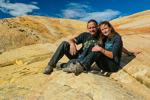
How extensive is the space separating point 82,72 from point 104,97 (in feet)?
2.95

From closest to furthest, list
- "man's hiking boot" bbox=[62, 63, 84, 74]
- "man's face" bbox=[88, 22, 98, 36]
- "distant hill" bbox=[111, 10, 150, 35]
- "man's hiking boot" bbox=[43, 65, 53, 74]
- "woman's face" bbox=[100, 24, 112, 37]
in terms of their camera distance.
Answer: "man's hiking boot" bbox=[62, 63, 84, 74], "woman's face" bbox=[100, 24, 112, 37], "man's hiking boot" bbox=[43, 65, 53, 74], "man's face" bbox=[88, 22, 98, 36], "distant hill" bbox=[111, 10, 150, 35]

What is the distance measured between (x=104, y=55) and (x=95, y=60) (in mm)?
273

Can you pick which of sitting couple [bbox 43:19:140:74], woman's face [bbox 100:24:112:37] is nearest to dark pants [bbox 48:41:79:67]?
sitting couple [bbox 43:19:140:74]

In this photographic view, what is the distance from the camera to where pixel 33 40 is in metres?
14.3

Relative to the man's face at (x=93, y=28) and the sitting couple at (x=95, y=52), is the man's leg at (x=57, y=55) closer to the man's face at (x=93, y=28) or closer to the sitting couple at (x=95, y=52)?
the sitting couple at (x=95, y=52)

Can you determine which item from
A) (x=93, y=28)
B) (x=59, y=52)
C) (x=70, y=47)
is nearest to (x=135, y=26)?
(x=93, y=28)

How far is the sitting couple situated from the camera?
7.32 feet

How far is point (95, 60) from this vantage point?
7.61ft

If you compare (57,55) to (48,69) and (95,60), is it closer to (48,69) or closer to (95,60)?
(48,69)

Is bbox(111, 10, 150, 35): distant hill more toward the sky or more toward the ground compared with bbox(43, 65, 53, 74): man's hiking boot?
more toward the sky

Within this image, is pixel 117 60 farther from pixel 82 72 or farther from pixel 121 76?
pixel 82 72

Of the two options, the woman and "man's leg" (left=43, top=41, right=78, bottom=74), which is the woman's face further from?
"man's leg" (left=43, top=41, right=78, bottom=74)

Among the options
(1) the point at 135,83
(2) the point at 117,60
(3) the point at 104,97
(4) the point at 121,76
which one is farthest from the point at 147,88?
(3) the point at 104,97

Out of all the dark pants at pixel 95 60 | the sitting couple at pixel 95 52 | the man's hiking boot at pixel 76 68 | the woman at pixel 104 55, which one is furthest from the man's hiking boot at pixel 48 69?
the dark pants at pixel 95 60
